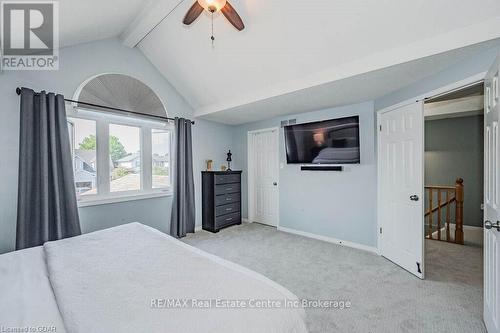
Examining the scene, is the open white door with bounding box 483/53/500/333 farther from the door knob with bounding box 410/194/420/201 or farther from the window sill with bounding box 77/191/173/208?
the window sill with bounding box 77/191/173/208

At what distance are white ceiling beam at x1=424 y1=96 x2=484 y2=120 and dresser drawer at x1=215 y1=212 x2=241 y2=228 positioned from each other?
4.22m

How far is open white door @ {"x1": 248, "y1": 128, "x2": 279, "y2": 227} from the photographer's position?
15.4 feet

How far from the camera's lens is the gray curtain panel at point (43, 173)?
8.07 ft

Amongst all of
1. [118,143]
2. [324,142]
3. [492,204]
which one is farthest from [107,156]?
[492,204]

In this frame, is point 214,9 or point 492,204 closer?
point 492,204

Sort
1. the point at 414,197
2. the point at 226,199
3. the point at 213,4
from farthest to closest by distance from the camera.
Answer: the point at 226,199 < the point at 414,197 < the point at 213,4

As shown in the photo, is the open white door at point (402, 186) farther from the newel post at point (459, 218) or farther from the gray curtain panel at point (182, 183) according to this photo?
the gray curtain panel at point (182, 183)

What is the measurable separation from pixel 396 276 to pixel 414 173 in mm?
1211

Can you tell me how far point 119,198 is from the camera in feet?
11.1

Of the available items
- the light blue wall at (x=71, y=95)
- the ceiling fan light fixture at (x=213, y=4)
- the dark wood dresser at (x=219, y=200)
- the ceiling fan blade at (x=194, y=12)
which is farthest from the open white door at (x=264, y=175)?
the ceiling fan light fixture at (x=213, y=4)

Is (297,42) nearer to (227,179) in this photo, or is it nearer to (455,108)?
(227,179)

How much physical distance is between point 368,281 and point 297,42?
2.77 m

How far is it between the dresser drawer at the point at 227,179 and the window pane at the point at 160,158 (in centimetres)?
92

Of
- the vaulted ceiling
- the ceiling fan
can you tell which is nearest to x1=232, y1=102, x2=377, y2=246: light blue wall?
the vaulted ceiling
